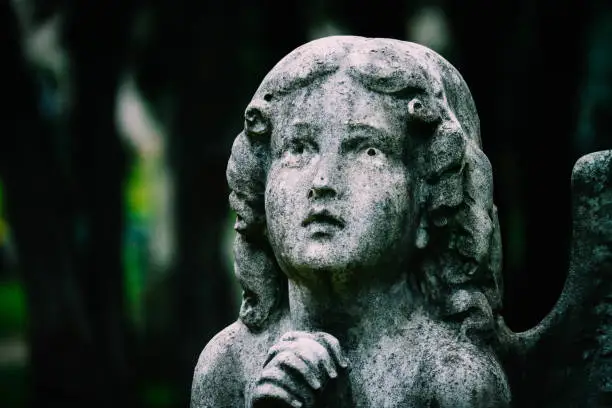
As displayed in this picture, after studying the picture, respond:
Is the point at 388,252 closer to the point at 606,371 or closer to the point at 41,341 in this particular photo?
the point at 606,371

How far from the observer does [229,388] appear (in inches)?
222

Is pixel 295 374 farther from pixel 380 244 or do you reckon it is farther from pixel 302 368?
pixel 380 244

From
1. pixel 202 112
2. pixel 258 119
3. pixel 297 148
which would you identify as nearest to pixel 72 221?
pixel 202 112

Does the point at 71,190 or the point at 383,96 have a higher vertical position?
the point at 71,190

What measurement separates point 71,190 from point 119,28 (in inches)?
61.7

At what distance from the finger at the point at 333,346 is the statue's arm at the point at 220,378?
538mm

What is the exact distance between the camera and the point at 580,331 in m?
5.66

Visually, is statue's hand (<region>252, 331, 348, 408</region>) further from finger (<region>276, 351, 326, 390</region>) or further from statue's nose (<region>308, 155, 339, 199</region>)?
statue's nose (<region>308, 155, 339, 199</region>)

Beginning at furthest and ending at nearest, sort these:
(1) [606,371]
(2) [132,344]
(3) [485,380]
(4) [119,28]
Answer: (2) [132,344]
(4) [119,28]
(1) [606,371]
(3) [485,380]

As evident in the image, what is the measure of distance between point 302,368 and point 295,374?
0.04 metres

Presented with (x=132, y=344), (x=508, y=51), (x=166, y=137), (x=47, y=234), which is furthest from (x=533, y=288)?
(x=166, y=137)

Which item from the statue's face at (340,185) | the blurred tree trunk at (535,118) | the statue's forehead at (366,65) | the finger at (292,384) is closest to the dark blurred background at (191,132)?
the blurred tree trunk at (535,118)

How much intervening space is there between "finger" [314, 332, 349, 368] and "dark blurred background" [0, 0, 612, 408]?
5563 millimetres

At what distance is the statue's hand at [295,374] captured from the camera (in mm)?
5086
